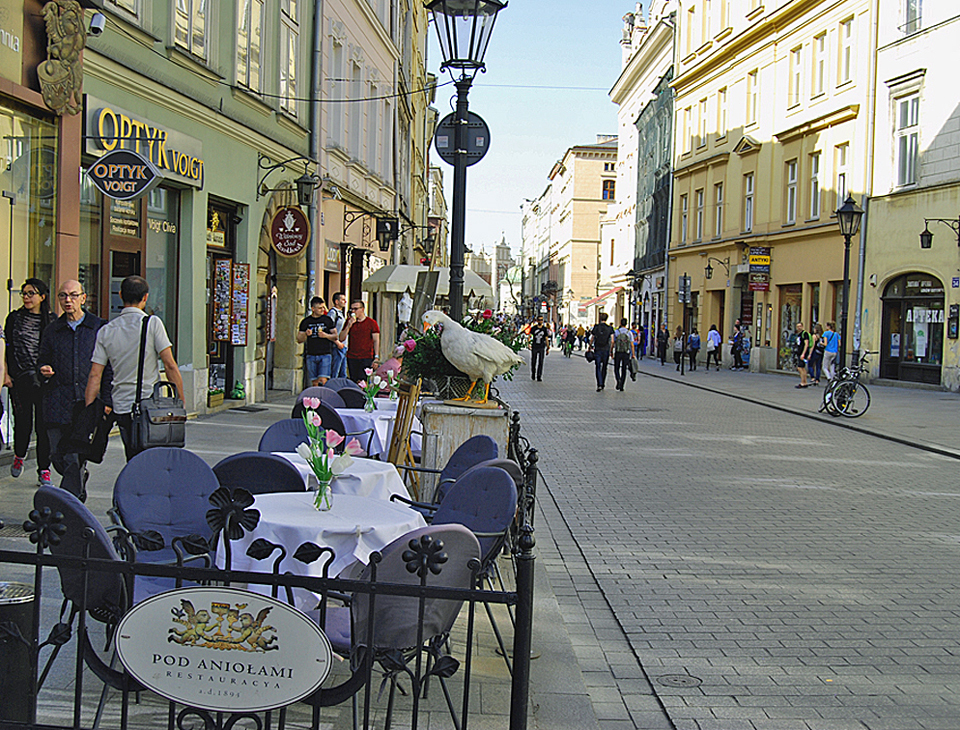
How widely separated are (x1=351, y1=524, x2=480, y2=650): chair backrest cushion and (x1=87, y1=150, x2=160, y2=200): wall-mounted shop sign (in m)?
7.20

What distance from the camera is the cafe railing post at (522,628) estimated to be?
2.90 metres

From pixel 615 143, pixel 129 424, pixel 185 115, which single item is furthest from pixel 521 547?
pixel 615 143

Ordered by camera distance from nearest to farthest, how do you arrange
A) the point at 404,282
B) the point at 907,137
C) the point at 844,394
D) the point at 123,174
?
1. the point at 123,174
2. the point at 844,394
3. the point at 404,282
4. the point at 907,137

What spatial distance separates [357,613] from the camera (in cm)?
354

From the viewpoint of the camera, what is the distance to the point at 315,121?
2003cm

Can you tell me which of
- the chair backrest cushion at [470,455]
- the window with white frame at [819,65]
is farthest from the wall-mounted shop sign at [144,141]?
the window with white frame at [819,65]

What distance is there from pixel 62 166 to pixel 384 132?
66.3 ft

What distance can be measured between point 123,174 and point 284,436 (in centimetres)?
436

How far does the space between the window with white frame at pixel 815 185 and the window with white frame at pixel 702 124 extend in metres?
11.1

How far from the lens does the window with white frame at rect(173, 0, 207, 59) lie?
13.3 metres

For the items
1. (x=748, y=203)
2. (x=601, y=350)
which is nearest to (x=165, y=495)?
(x=601, y=350)

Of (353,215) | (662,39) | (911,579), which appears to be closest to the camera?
(911,579)

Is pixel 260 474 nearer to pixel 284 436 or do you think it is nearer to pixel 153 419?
pixel 284 436

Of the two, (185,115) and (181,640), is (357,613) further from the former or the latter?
(185,115)
